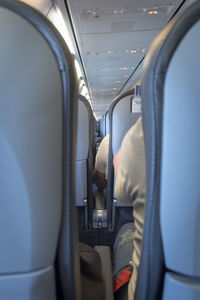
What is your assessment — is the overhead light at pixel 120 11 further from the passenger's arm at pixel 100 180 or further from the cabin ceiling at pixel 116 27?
the passenger's arm at pixel 100 180

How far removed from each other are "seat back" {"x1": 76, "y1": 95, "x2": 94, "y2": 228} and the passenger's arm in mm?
486

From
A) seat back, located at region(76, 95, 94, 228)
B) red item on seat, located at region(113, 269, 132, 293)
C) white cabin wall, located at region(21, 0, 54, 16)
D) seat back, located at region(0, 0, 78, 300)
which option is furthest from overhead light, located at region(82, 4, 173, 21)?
red item on seat, located at region(113, 269, 132, 293)

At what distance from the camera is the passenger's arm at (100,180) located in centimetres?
219

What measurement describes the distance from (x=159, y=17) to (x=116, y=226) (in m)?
3.55

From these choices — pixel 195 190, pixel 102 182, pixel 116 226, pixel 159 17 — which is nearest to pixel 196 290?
pixel 195 190

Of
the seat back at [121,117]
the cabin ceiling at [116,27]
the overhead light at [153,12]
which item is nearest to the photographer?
the seat back at [121,117]

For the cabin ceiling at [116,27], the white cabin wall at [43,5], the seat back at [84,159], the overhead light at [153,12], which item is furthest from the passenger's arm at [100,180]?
the overhead light at [153,12]

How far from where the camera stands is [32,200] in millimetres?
390

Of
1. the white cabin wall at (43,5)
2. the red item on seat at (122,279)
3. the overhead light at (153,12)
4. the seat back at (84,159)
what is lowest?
the red item on seat at (122,279)

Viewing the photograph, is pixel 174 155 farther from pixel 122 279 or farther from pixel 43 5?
pixel 43 5

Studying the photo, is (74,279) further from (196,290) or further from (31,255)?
A: (196,290)

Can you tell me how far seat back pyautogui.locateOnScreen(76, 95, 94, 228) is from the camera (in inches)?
56.9

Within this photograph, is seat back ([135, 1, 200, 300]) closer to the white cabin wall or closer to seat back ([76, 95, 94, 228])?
seat back ([76, 95, 94, 228])

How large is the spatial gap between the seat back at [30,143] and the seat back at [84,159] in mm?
1007
